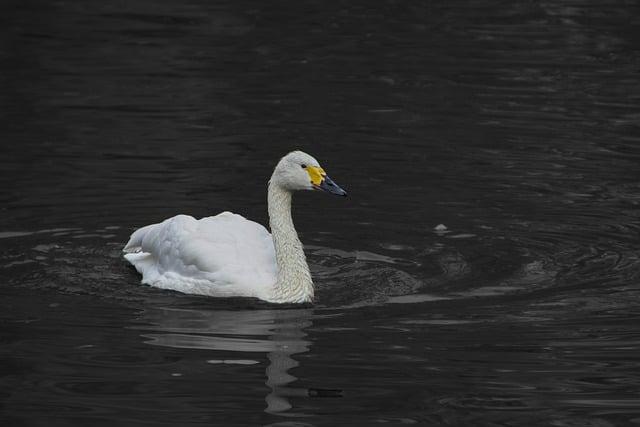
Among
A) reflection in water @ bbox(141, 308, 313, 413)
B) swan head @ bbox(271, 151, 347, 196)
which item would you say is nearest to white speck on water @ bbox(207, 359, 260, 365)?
reflection in water @ bbox(141, 308, 313, 413)

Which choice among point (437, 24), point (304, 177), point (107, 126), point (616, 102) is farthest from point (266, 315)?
point (437, 24)

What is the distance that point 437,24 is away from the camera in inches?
966

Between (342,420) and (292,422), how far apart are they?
0.98 feet

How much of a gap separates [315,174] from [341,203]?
10.9 feet

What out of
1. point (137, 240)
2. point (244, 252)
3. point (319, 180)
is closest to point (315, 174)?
point (319, 180)

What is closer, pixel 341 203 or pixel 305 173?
pixel 305 173

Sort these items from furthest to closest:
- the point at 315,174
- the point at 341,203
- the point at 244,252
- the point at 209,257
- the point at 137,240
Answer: the point at 341,203, the point at 137,240, the point at 244,252, the point at 209,257, the point at 315,174

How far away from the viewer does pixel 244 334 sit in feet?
36.4

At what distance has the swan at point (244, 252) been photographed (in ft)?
40.1

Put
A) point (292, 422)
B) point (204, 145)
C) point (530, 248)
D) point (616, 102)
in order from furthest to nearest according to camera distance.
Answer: point (616, 102), point (204, 145), point (530, 248), point (292, 422)

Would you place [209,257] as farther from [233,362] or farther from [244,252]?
[233,362]

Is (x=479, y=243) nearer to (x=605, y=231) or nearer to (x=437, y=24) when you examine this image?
(x=605, y=231)

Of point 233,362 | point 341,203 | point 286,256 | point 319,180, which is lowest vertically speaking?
point 233,362

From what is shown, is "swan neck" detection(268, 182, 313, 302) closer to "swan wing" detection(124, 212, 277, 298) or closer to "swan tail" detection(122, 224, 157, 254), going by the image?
"swan wing" detection(124, 212, 277, 298)
